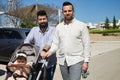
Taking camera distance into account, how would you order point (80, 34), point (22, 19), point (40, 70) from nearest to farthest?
point (80, 34) < point (40, 70) < point (22, 19)

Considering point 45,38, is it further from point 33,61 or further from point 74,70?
point 74,70

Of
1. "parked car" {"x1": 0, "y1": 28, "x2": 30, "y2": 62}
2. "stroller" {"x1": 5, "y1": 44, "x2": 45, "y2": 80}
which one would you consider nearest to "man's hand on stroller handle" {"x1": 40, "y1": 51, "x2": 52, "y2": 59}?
"stroller" {"x1": 5, "y1": 44, "x2": 45, "y2": 80}

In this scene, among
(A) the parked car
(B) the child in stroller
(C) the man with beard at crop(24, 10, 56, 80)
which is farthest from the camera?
(A) the parked car

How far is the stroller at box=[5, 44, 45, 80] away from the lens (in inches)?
220

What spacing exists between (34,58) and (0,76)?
204 inches

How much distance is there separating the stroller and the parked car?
6.98 m

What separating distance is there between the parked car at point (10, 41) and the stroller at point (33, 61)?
6985 millimetres

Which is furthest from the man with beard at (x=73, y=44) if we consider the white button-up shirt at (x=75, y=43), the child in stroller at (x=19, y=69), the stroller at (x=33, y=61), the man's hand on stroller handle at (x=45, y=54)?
the child in stroller at (x=19, y=69)

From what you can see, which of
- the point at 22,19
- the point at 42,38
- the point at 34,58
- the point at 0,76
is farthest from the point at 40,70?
the point at 22,19

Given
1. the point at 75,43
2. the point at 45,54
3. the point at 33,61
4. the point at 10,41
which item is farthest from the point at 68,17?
the point at 10,41

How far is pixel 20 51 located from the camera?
5914 mm

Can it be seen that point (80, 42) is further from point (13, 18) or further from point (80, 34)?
point (13, 18)

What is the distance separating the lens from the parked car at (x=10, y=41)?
13047mm

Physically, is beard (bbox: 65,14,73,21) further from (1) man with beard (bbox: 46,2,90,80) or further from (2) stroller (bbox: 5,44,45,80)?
(2) stroller (bbox: 5,44,45,80)
